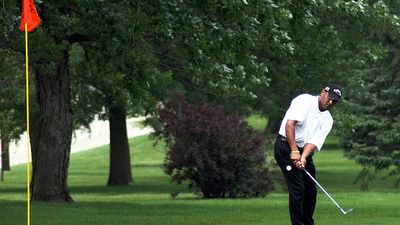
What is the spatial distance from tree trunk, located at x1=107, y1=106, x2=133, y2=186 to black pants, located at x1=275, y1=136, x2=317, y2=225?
25.4 meters

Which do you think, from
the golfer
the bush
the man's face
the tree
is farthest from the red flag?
the bush

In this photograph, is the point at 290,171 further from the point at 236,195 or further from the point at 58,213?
the point at 236,195

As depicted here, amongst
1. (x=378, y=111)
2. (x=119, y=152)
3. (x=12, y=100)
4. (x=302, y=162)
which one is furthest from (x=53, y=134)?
(x=119, y=152)

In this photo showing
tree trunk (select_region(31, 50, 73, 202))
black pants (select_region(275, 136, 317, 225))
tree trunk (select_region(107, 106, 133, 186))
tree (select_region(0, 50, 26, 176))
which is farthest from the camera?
tree trunk (select_region(107, 106, 133, 186))

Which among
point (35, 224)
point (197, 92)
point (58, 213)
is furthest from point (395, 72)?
point (35, 224)

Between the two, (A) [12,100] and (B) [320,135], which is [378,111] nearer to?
(A) [12,100]

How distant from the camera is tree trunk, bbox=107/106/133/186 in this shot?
39406 mm

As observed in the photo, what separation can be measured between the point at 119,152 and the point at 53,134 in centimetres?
1615

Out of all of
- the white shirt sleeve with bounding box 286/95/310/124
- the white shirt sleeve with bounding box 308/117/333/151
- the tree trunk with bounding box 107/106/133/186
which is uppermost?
the tree trunk with bounding box 107/106/133/186

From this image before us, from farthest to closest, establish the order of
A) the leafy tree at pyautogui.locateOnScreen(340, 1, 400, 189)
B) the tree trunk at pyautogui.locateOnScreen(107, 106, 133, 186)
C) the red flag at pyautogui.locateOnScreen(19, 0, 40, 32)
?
the tree trunk at pyautogui.locateOnScreen(107, 106, 133, 186) → the leafy tree at pyautogui.locateOnScreen(340, 1, 400, 189) → the red flag at pyautogui.locateOnScreen(19, 0, 40, 32)

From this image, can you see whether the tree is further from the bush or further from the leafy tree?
the leafy tree

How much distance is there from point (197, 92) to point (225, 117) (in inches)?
343

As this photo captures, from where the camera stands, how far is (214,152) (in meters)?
27.5

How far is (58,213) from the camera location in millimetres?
20688
